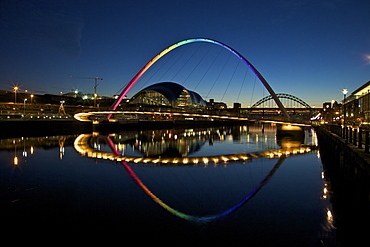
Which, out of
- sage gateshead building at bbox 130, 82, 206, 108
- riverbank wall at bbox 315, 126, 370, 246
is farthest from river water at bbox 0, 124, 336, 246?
sage gateshead building at bbox 130, 82, 206, 108

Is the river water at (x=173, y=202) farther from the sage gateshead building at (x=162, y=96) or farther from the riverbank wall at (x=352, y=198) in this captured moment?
the sage gateshead building at (x=162, y=96)

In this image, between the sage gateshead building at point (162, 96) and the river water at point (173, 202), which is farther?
the sage gateshead building at point (162, 96)

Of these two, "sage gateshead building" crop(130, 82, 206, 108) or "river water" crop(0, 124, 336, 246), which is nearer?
"river water" crop(0, 124, 336, 246)

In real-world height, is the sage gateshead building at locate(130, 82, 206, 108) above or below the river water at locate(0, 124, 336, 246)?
above

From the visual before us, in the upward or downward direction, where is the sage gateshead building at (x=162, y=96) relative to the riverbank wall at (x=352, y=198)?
upward

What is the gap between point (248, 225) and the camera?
899 centimetres

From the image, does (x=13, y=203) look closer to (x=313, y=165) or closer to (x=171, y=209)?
(x=171, y=209)

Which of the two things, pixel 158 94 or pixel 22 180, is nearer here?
pixel 22 180

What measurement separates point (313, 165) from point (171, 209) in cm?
1405

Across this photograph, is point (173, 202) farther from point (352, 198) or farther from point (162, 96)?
point (162, 96)

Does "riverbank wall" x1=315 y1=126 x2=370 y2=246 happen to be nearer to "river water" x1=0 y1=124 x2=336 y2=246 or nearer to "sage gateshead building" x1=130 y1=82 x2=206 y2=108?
"river water" x1=0 y1=124 x2=336 y2=246

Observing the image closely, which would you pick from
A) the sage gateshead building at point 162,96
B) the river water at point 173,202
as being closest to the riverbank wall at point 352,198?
the river water at point 173,202

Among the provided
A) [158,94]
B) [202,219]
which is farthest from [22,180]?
[158,94]

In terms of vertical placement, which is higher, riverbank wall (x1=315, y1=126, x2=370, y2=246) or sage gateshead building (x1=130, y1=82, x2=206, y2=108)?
sage gateshead building (x1=130, y1=82, x2=206, y2=108)
